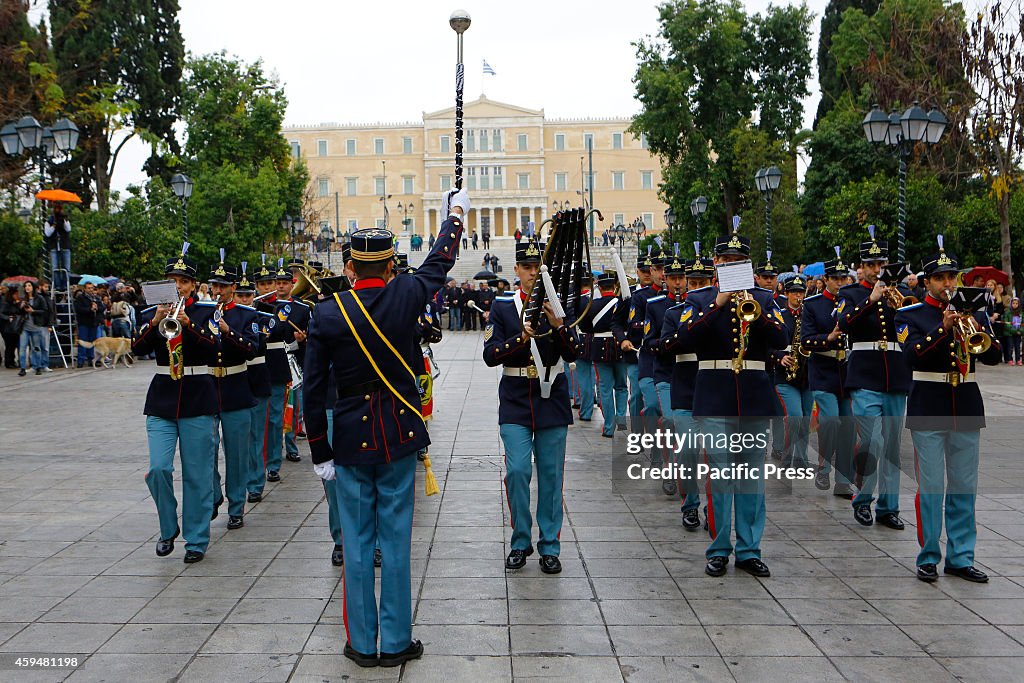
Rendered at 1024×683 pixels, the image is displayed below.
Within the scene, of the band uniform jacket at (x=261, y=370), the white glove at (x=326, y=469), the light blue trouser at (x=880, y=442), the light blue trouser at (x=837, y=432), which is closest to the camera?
the white glove at (x=326, y=469)

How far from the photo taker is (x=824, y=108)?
171 feet

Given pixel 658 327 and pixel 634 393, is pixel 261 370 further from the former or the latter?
pixel 634 393

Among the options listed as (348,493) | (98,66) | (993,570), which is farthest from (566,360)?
(98,66)

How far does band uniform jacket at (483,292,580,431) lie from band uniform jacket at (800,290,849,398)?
3.02 meters

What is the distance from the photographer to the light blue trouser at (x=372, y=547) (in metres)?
5.20

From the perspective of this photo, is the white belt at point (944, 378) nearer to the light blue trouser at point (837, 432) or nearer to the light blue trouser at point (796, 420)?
the light blue trouser at point (837, 432)

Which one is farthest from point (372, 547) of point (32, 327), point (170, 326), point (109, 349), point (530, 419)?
point (109, 349)

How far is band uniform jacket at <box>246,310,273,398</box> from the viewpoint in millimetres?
8812

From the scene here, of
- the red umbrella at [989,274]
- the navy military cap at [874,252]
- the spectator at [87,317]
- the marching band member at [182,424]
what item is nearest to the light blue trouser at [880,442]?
the navy military cap at [874,252]

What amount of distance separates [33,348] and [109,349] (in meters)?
1.87

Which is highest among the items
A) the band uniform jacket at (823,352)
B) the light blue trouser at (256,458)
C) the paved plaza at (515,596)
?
the band uniform jacket at (823,352)

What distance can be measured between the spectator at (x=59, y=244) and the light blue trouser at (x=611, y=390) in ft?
46.5

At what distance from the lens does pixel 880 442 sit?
8102mm

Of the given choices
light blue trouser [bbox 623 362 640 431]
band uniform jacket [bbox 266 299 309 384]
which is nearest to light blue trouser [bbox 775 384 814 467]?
light blue trouser [bbox 623 362 640 431]
